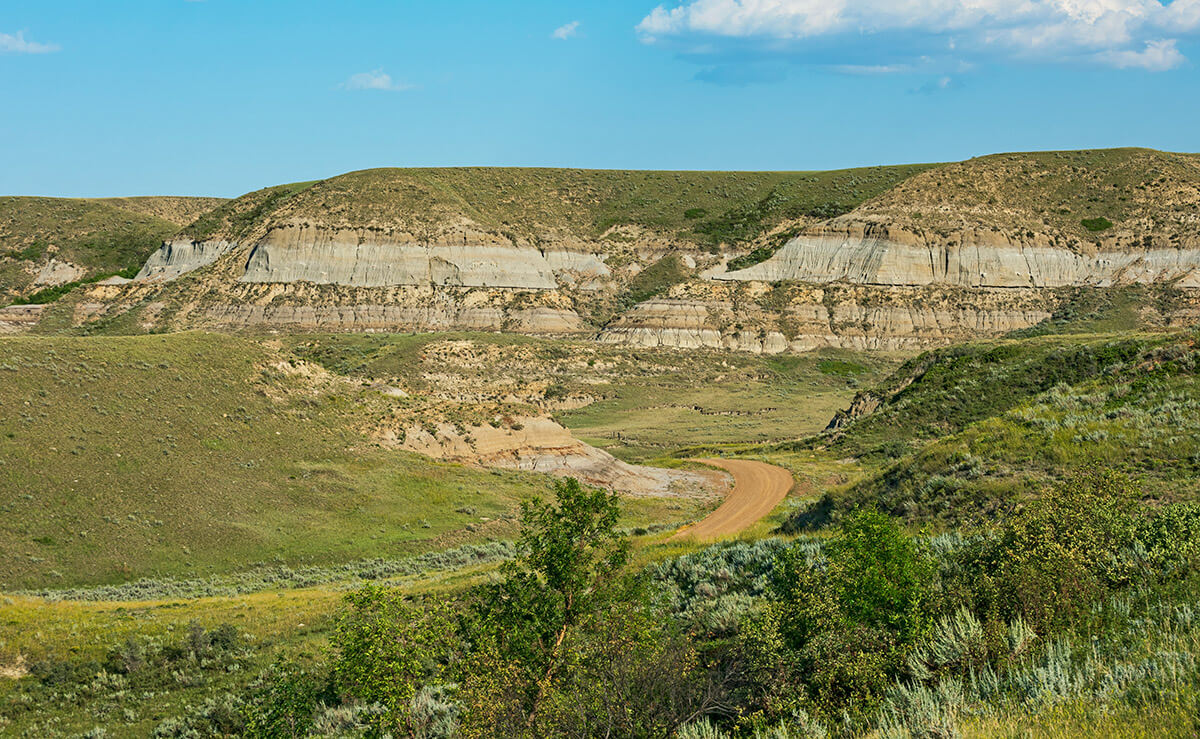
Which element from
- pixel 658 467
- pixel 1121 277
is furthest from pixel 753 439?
pixel 1121 277

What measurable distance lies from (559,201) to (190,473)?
11179cm

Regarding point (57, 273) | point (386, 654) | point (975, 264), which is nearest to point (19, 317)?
point (57, 273)

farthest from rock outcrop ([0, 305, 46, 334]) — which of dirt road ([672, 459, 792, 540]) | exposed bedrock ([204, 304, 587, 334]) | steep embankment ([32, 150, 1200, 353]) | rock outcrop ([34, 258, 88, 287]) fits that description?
dirt road ([672, 459, 792, 540])

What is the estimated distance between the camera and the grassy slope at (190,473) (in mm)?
31391

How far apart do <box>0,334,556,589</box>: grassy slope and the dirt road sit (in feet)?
29.6

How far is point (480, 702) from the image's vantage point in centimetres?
1075

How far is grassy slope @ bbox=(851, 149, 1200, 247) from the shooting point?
115125mm

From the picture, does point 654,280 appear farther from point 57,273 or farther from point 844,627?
point 844,627

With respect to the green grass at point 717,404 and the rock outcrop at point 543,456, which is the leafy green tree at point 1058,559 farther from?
the green grass at point 717,404

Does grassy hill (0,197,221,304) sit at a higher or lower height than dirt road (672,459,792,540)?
higher

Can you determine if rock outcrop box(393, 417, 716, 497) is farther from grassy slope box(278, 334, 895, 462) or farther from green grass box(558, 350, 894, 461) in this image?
grassy slope box(278, 334, 895, 462)

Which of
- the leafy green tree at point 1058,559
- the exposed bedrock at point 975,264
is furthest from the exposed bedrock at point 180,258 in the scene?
the leafy green tree at point 1058,559

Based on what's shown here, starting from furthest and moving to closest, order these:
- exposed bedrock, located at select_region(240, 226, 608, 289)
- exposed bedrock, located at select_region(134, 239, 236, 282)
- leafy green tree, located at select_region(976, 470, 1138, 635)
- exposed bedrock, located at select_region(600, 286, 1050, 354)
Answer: exposed bedrock, located at select_region(134, 239, 236, 282) → exposed bedrock, located at select_region(240, 226, 608, 289) → exposed bedrock, located at select_region(600, 286, 1050, 354) → leafy green tree, located at select_region(976, 470, 1138, 635)

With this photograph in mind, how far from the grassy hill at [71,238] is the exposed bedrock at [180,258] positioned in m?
8.33
